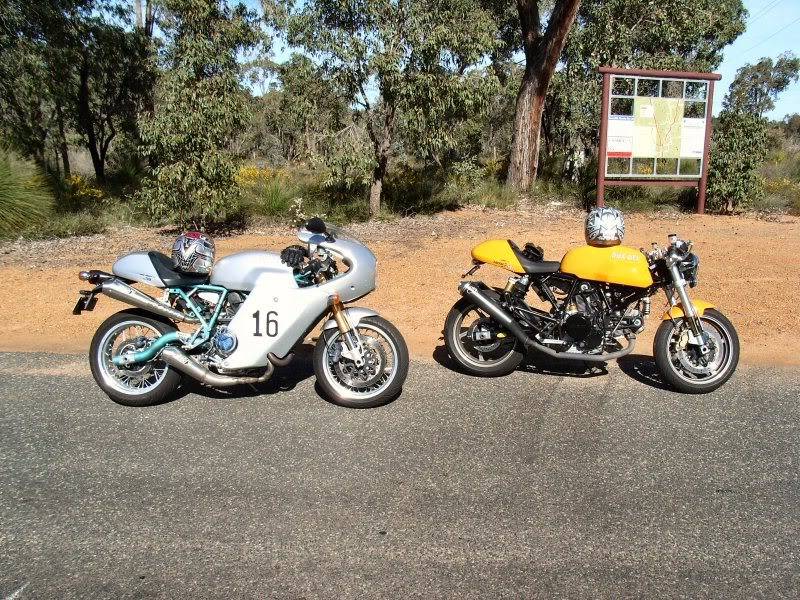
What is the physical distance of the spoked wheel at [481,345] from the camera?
5238 millimetres

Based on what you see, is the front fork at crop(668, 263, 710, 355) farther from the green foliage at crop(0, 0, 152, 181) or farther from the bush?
the green foliage at crop(0, 0, 152, 181)

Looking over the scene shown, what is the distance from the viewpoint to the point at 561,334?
509 cm

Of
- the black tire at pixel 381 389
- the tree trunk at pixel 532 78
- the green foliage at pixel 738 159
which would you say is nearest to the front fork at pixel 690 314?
the black tire at pixel 381 389

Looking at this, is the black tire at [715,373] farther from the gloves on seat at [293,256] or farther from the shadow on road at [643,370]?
the gloves on seat at [293,256]

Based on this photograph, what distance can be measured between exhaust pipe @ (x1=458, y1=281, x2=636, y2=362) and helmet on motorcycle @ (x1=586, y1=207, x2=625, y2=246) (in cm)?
78

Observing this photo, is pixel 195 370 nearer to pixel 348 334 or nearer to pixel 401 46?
pixel 348 334

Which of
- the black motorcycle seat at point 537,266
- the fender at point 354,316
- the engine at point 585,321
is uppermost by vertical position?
the black motorcycle seat at point 537,266

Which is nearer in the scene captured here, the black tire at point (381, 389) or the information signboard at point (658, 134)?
the black tire at point (381, 389)

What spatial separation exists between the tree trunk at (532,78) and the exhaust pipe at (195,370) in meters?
11.4

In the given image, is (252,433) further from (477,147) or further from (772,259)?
(477,147)

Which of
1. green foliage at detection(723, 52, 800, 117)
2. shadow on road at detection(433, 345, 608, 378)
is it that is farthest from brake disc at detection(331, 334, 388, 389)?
green foliage at detection(723, 52, 800, 117)

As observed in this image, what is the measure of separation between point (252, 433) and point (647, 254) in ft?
10.6

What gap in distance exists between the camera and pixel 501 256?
5.14 m

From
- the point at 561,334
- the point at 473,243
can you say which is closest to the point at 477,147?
the point at 473,243
